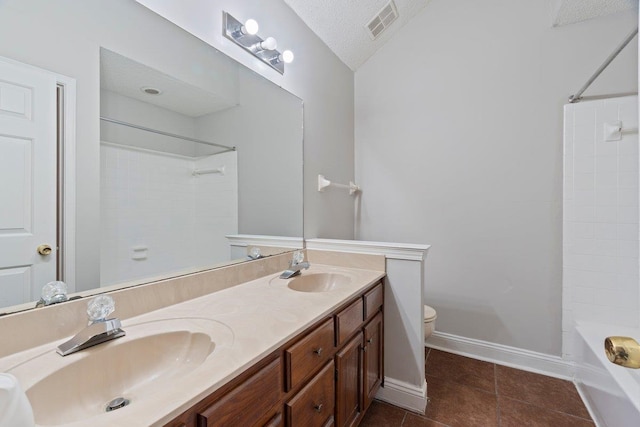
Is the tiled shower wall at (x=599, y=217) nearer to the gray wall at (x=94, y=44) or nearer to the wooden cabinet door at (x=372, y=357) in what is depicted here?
the wooden cabinet door at (x=372, y=357)

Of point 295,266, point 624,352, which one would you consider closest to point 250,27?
point 295,266

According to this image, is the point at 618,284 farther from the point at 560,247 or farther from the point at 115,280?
the point at 115,280

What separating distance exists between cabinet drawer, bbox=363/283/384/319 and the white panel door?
1.21 metres

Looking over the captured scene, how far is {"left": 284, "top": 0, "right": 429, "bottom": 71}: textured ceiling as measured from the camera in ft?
6.14

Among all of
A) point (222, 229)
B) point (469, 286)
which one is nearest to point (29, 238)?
point (222, 229)

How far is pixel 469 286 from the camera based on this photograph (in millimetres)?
2197

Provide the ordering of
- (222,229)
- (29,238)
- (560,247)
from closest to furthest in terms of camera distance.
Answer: (29,238) → (222,229) → (560,247)

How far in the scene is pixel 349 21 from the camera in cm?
206

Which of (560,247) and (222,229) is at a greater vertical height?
(222,229)

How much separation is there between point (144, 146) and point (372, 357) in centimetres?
146

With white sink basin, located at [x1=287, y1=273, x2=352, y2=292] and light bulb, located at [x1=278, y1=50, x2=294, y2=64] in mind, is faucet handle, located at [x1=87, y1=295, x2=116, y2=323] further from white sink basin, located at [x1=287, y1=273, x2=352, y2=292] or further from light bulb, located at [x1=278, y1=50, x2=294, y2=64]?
light bulb, located at [x1=278, y1=50, x2=294, y2=64]

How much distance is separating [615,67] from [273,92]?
85.1 inches

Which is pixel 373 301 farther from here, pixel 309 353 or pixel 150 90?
pixel 150 90

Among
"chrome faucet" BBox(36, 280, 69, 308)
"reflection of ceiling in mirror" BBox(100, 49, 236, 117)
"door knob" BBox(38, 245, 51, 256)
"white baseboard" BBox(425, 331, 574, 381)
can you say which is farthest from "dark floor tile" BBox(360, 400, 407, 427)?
"reflection of ceiling in mirror" BBox(100, 49, 236, 117)
